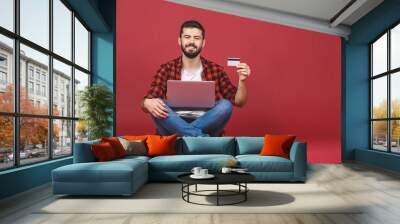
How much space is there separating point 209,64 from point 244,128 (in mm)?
1555

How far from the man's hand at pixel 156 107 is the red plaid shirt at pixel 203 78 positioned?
108 mm

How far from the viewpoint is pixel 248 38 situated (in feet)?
26.4

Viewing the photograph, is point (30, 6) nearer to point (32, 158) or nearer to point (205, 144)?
point (32, 158)

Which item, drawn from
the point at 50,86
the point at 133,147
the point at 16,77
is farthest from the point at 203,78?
the point at 16,77

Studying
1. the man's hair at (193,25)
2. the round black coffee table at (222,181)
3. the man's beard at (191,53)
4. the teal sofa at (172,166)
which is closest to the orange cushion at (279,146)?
the teal sofa at (172,166)

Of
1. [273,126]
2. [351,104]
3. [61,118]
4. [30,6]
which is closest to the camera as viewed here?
[30,6]

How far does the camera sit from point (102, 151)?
522cm

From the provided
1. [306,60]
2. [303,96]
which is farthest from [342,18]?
[303,96]

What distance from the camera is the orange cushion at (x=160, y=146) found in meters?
6.14

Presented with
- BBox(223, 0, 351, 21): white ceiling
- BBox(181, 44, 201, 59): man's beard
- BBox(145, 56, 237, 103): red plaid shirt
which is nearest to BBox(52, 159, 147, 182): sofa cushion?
BBox(145, 56, 237, 103): red plaid shirt

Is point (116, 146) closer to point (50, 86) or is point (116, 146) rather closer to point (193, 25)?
point (50, 86)

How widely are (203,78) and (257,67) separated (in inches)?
48.8

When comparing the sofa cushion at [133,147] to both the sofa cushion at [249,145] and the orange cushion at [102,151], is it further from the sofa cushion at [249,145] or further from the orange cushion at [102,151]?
the sofa cushion at [249,145]

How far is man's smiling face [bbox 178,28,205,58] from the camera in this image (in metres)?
7.84
